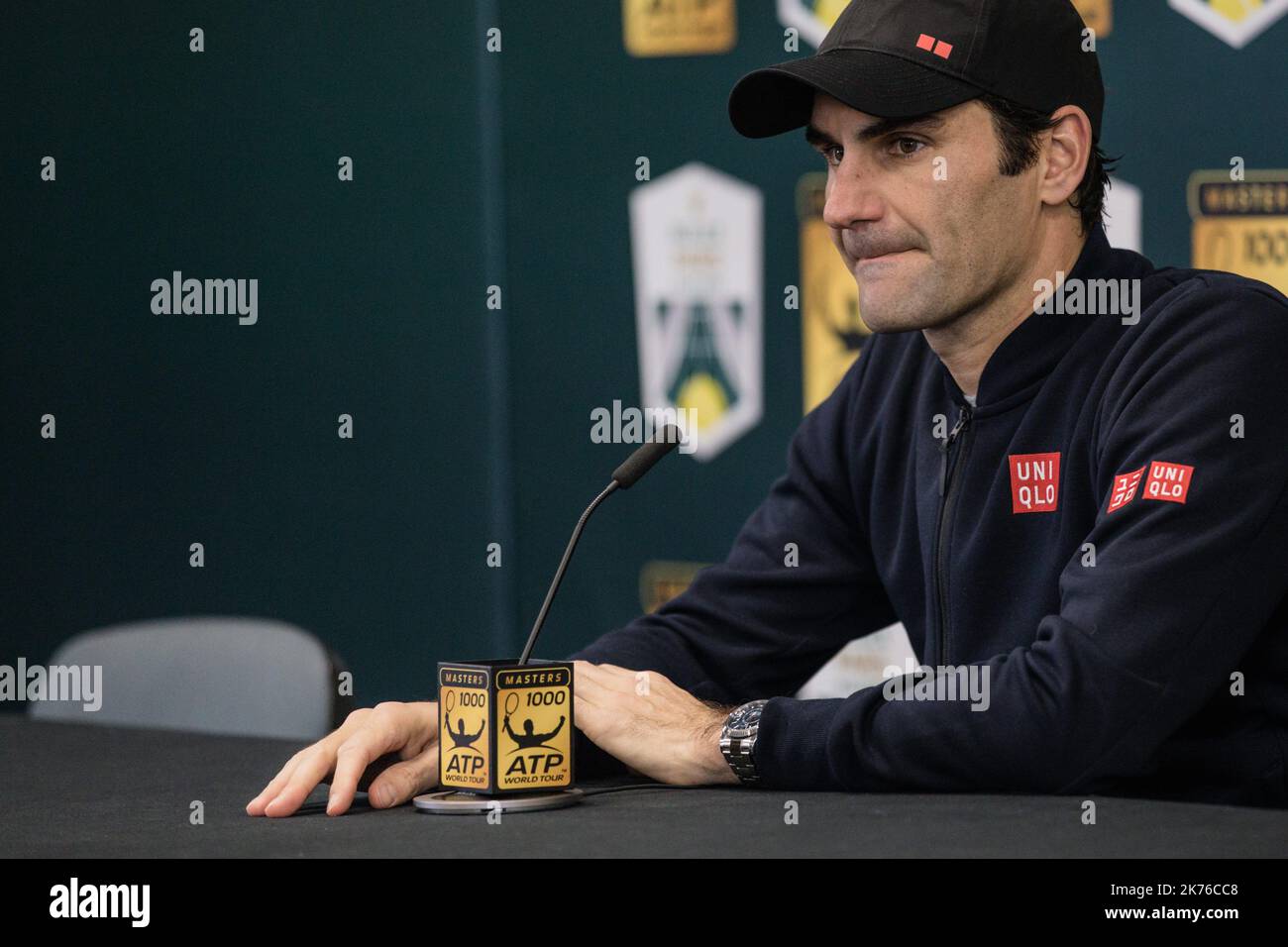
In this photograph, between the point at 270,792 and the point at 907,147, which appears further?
the point at 907,147

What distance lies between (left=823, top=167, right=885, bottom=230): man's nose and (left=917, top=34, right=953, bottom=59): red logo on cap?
0.42 feet

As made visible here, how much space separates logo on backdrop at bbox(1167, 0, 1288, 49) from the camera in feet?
7.50

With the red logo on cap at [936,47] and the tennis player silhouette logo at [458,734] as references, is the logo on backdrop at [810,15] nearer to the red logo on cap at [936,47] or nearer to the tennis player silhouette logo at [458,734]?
the red logo on cap at [936,47]

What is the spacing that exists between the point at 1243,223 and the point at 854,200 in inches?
35.9

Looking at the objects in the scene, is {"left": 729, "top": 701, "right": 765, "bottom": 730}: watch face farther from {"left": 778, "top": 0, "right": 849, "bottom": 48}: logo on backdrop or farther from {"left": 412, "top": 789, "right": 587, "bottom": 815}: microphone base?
{"left": 778, "top": 0, "right": 849, "bottom": 48}: logo on backdrop

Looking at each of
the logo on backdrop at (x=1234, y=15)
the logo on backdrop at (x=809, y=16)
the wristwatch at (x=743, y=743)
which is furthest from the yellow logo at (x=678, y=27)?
the wristwatch at (x=743, y=743)

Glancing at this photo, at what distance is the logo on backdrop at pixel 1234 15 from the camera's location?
2287mm

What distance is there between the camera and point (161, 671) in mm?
2184

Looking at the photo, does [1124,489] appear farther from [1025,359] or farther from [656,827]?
[656,827]

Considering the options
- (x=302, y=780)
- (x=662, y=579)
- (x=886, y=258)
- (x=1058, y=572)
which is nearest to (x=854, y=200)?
(x=886, y=258)

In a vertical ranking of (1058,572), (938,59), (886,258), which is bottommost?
(1058,572)

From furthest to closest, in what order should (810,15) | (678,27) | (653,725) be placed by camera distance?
(678,27), (810,15), (653,725)

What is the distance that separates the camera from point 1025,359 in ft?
5.22

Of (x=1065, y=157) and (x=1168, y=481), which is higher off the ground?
(x=1065, y=157)
